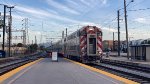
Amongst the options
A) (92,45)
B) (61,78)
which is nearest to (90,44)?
(92,45)

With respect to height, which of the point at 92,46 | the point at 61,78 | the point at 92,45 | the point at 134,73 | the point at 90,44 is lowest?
the point at 134,73

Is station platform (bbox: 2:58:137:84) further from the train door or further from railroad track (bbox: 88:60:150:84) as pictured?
the train door

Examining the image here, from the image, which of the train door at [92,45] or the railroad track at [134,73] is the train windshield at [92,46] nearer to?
the train door at [92,45]

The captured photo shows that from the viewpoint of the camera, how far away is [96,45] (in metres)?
39.0

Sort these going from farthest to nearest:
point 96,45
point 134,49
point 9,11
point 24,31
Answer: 1. point 24,31
2. point 9,11
3. point 134,49
4. point 96,45

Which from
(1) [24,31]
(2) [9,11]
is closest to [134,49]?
(2) [9,11]

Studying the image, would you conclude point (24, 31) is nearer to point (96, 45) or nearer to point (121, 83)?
point (96, 45)

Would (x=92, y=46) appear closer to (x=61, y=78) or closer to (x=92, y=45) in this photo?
(x=92, y=45)

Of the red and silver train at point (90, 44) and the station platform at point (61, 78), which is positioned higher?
the red and silver train at point (90, 44)

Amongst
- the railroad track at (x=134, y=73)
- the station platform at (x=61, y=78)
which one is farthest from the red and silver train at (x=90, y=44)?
the station platform at (x=61, y=78)

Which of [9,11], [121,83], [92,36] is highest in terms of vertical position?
[9,11]

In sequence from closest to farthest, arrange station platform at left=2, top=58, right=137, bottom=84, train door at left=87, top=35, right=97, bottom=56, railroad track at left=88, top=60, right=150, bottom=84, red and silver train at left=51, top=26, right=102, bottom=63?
station platform at left=2, top=58, right=137, bottom=84, railroad track at left=88, top=60, right=150, bottom=84, red and silver train at left=51, top=26, right=102, bottom=63, train door at left=87, top=35, right=97, bottom=56

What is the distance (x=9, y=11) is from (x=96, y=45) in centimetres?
4709

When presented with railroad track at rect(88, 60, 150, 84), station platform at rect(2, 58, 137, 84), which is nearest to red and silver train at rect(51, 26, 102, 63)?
railroad track at rect(88, 60, 150, 84)
